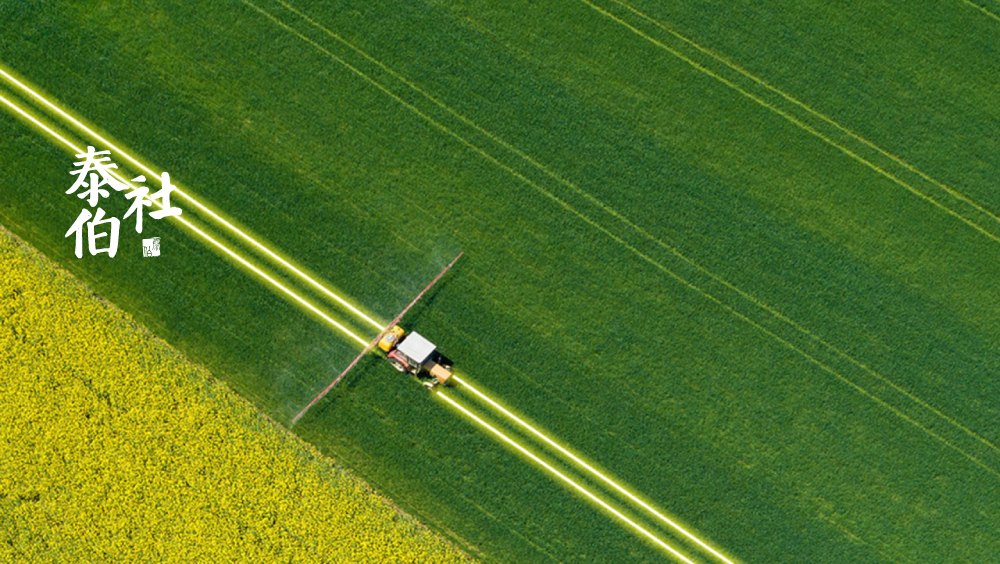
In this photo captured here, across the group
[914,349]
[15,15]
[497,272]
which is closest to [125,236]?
[15,15]

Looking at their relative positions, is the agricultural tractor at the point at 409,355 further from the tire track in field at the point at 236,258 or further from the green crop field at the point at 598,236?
the tire track in field at the point at 236,258

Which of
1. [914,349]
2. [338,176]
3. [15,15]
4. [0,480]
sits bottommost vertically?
[0,480]

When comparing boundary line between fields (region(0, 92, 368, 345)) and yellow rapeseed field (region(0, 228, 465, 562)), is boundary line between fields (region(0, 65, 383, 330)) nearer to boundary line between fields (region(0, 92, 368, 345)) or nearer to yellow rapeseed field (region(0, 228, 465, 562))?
boundary line between fields (region(0, 92, 368, 345))

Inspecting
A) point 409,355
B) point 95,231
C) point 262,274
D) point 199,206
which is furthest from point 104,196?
point 409,355

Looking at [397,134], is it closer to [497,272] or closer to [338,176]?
[338,176]

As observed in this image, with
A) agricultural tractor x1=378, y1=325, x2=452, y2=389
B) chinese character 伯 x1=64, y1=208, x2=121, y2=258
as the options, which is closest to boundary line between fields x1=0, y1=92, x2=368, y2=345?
agricultural tractor x1=378, y1=325, x2=452, y2=389
